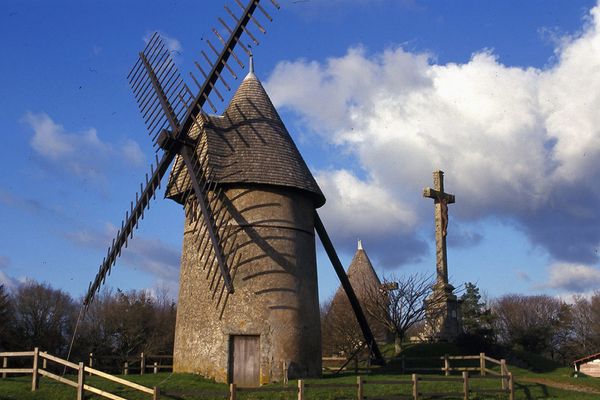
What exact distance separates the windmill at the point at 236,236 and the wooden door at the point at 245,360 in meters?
0.03

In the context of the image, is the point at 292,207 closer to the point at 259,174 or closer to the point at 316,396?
the point at 259,174

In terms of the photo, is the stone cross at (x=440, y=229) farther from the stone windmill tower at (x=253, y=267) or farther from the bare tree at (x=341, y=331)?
the stone windmill tower at (x=253, y=267)

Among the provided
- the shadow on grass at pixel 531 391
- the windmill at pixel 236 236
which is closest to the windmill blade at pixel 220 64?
the windmill at pixel 236 236

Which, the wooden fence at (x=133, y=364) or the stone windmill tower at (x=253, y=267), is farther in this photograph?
the wooden fence at (x=133, y=364)

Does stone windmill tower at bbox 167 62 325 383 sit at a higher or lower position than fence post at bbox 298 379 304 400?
higher

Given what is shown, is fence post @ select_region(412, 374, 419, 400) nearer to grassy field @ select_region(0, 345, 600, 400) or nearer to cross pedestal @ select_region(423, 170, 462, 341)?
grassy field @ select_region(0, 345, 600, 400)

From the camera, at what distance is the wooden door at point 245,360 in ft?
60.3

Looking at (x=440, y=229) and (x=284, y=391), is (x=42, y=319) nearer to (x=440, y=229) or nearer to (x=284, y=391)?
(x=440, y=229)

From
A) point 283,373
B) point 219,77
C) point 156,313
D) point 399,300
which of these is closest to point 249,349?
point 283,373

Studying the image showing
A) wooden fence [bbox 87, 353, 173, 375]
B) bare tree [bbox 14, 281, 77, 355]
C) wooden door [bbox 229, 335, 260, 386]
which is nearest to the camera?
wooden door [bbox 229, 335, 260, 386]

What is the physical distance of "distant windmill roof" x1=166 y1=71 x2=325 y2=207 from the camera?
63.4 ft

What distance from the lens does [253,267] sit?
18812 mm

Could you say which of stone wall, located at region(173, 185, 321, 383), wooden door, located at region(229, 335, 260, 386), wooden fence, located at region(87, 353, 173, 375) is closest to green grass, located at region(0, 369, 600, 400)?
wooden door, located at region(229, 335, 260, 386)

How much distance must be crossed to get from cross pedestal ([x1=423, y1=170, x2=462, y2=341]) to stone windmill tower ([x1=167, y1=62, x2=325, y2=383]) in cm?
1237
